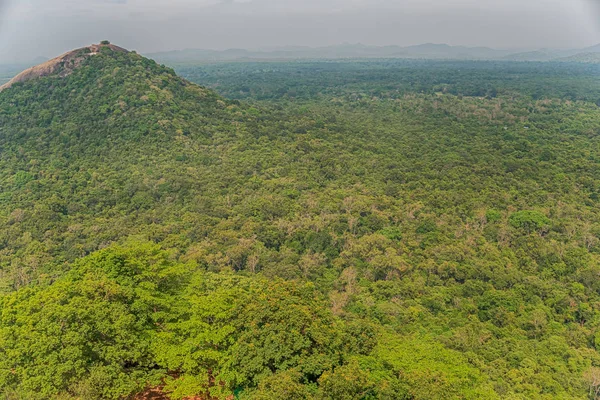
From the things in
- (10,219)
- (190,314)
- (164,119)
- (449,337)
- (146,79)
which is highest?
(146,79)

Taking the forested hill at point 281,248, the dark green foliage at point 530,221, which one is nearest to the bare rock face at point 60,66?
the forested hill at point 281,248

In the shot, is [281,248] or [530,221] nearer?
[281,248]

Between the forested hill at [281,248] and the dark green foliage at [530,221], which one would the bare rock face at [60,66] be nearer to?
the forested hill at [281,248]

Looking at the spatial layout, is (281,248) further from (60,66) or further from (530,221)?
(60,66)

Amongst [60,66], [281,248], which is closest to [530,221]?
[281,248]

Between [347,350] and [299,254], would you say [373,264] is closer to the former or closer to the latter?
[299,254]

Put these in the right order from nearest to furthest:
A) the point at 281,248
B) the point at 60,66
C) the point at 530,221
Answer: the point at 281,248
the point at 530,221
the point at 60,66

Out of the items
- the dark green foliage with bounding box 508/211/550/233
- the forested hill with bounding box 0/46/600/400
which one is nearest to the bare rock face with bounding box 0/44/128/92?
the forested hill with bounding box 0/46/600/400

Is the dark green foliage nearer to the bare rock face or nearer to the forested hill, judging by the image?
the forested hill

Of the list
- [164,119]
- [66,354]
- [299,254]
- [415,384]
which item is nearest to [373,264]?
[299,254]
